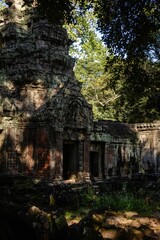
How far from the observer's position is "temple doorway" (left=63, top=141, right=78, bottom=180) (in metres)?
A: 17.3

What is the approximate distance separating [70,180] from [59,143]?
209 cm

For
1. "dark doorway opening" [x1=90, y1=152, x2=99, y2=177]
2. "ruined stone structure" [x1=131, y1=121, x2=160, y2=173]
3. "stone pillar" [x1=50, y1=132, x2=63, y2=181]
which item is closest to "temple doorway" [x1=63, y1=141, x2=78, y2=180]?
"stone pillar" [x1=50, y1=132, x2=63, y2=181]

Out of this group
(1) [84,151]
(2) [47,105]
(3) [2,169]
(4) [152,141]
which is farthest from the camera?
(4) [152,141]

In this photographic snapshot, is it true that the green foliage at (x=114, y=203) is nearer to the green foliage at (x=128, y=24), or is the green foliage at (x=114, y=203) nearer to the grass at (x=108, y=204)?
the grass at (x=108, y=204)

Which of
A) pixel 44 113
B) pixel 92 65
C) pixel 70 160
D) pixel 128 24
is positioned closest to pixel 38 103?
pixel 44 113

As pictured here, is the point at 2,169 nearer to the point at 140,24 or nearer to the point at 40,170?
the point at 40,170

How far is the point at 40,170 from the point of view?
50.6 ft

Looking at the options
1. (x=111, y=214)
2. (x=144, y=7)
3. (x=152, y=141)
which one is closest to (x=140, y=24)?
(x=144, y=7)

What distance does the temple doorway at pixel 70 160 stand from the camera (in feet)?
56.6

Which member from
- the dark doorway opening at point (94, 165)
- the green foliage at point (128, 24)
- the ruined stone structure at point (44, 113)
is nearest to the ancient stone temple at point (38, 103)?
the ruined stone structure at point (44, 113)

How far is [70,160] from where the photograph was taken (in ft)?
58.1

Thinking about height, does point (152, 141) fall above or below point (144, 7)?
below

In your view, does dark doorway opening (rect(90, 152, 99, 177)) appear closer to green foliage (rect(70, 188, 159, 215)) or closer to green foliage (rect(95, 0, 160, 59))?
green foliage (rect(70, 188, 159, 215))

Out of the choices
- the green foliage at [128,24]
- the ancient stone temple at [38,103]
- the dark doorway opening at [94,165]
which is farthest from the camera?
the dark doorway opening at [94,165]
